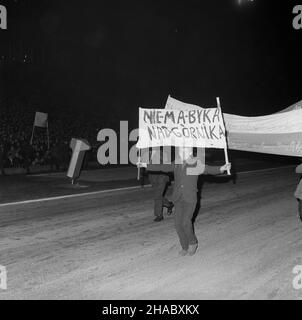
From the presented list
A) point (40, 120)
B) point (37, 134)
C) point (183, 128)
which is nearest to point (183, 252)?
point (183, 128)

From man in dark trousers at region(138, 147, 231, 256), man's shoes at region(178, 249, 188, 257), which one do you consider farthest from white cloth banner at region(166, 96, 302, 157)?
man's shoes at region(178, 249, 188, 257)

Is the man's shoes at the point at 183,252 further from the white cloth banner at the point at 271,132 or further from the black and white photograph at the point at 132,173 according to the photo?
the white cloth banner at the point at 271,132

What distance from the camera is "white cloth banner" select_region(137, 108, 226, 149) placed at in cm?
838

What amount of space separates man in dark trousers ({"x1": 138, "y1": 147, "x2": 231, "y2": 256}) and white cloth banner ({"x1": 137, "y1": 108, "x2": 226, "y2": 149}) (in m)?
0.32

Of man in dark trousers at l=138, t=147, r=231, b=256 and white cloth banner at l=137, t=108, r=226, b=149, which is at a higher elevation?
white cloth banner at l=137, t=108, r=226, b=149

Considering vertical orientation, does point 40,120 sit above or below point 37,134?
above

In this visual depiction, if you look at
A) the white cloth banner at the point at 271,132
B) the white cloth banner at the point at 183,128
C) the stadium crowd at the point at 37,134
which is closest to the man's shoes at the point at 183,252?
the white cloth banner at the point at 183,128

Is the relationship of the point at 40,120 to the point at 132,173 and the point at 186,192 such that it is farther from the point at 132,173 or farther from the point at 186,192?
the point at 186,192

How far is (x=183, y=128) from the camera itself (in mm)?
8711

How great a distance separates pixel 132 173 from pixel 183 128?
13050 mm

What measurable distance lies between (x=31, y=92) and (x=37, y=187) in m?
19.9

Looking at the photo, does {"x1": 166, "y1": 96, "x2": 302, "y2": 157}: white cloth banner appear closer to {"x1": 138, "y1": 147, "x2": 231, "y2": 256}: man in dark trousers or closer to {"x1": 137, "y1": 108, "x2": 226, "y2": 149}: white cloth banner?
{"x1": 137, "y1": 108, "x2": 226, "y2": 149}: white cloth banner

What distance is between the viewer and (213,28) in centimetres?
5328
